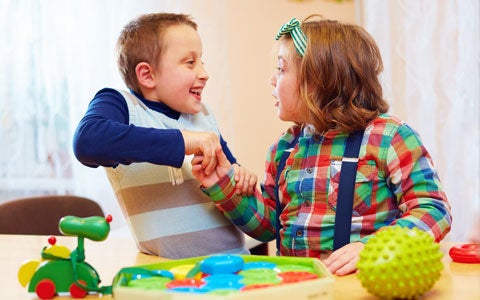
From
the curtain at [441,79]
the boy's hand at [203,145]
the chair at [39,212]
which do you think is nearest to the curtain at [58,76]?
the chair at [39,212]

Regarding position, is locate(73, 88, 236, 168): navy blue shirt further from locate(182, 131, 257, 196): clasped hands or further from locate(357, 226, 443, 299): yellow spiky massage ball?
locate(357, 226, 443, 299): yellow spiky massage ball

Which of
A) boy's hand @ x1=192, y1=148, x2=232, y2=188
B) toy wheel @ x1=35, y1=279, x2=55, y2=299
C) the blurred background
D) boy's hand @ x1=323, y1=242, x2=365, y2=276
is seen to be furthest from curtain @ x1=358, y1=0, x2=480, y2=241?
toy wheel @ x1=35, y1=279, x2=55, y2=299

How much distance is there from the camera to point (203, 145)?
119cm

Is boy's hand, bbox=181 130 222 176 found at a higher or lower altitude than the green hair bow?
lower

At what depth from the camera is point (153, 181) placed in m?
1.30

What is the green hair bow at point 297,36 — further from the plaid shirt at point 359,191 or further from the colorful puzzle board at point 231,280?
the colorful puzzle board at point 231,280

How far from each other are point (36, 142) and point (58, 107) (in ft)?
0.53

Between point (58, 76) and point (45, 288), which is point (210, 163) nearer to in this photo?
point (45, 288)

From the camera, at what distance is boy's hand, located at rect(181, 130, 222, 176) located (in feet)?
3.84

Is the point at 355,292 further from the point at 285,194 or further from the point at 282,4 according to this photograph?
the point at 282,4

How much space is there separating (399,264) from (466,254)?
0.31 m

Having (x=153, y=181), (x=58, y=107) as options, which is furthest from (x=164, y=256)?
(x=58, y=107)

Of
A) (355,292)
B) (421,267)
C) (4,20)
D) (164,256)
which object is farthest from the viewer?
(4,20)

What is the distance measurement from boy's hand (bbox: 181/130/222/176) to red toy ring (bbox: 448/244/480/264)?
43cm
